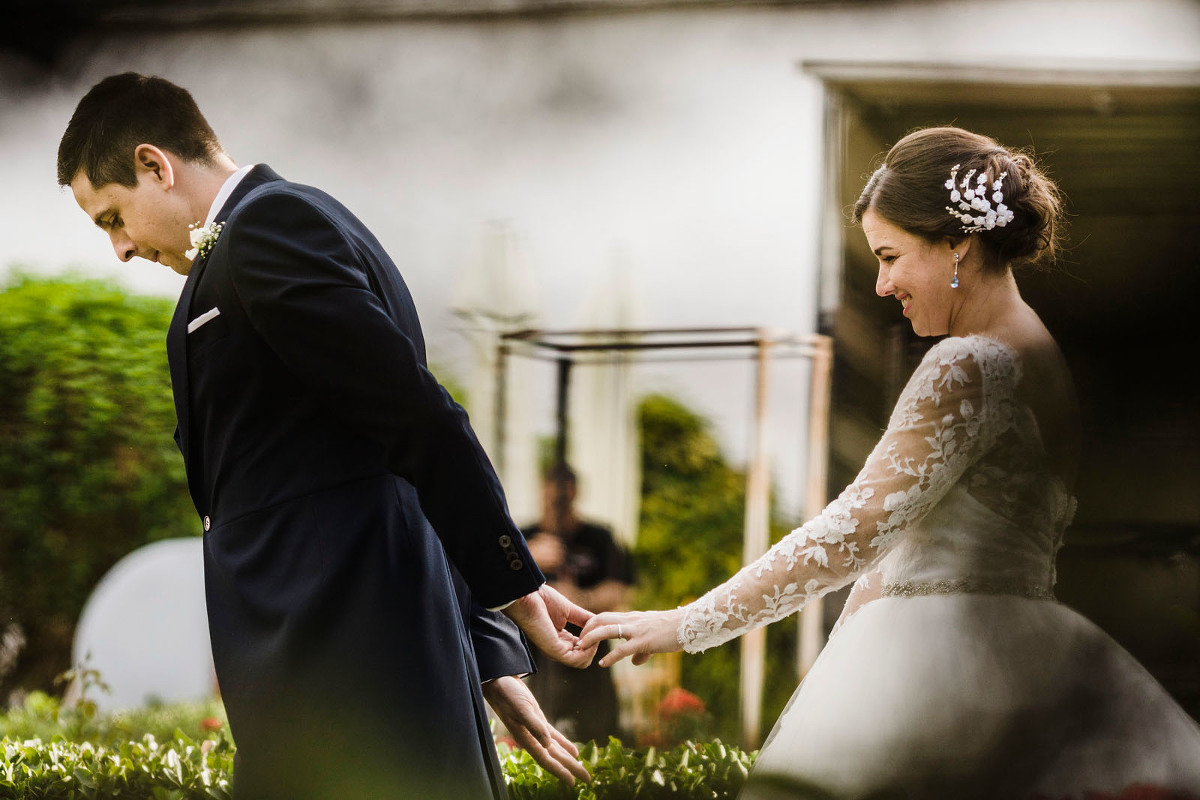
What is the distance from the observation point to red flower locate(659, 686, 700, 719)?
13.2ft

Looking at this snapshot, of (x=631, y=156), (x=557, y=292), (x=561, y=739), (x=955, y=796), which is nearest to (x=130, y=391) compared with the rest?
(x=557, y=292)

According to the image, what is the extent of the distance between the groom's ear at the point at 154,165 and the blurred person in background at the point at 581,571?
2576 mm

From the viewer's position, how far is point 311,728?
1430mm

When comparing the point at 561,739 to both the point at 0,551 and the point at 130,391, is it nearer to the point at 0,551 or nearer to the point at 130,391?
the point at 130,391

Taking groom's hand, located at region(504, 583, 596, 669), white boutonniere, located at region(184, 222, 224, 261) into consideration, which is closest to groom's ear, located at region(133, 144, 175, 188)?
white boutonniere, located at region(184, 222, 224, 261)

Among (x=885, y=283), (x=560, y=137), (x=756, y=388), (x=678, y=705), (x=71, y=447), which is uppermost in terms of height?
(x=560, y=137)

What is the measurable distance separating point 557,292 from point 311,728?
3077 mm

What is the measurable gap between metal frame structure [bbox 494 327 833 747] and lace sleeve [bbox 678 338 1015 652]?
93.3 inches

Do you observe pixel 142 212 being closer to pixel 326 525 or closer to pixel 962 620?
pixel 326 525

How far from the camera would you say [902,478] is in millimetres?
1696

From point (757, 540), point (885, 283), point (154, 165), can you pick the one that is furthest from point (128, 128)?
point (757, 540)

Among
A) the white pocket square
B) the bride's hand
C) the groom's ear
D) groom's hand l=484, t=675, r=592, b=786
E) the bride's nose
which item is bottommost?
groom's hand l=484, t=675, r=592, b=786

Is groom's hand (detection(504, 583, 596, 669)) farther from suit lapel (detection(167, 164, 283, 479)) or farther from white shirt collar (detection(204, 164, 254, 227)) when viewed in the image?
white shirt collar (detection(204, 164, 254, 227))

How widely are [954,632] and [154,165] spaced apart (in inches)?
61.8
